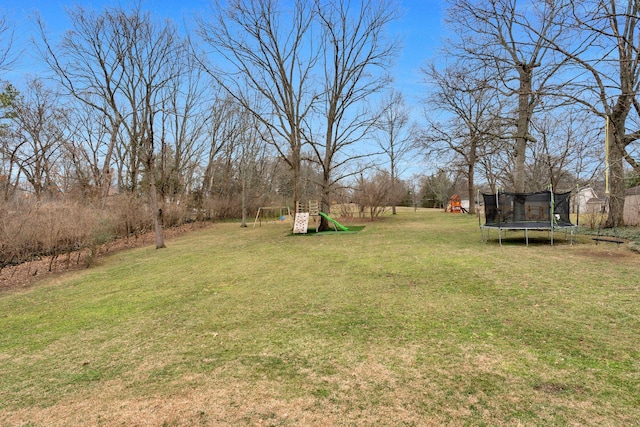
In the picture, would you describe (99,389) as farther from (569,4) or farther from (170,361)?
(569,4)

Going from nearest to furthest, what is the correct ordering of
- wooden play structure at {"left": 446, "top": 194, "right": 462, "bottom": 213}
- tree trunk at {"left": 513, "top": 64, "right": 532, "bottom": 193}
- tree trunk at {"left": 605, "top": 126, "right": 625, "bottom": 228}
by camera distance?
tree trunk at {"left": 605, "top": 126, "right": 625, "bottom": 228}
tree trunk at {"left": 513, "top": 64, "right": 532, "bottom": 193}
wooden play structure at {"left": 446, "top": 194, "right": 462, "bottom": 213}

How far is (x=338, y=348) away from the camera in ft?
10.2

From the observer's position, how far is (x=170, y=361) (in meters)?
3.03

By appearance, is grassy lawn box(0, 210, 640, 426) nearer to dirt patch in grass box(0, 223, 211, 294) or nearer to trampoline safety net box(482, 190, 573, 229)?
dirt patch in grass box(0, 223, 211, 294)

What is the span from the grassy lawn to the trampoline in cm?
256

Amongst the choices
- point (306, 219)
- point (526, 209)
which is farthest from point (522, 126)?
point (306, 219)

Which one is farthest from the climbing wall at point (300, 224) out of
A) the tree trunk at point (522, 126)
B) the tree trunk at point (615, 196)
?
the tree trunk at point (615, 196)

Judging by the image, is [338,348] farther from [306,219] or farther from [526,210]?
[306,219]

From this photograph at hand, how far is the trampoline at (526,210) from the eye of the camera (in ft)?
28.7

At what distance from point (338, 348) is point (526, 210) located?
825 centimetres

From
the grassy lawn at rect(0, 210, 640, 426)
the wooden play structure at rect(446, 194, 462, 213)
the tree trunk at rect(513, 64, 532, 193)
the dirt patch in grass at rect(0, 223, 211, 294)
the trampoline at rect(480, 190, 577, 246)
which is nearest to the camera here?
the grassy lawn at rect(0, 210, 640, 426)

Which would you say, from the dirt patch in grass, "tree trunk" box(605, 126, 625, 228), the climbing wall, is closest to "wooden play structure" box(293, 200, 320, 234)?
the climbing wall

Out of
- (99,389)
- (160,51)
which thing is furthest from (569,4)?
(160,51)

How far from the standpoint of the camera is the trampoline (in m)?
8.73
